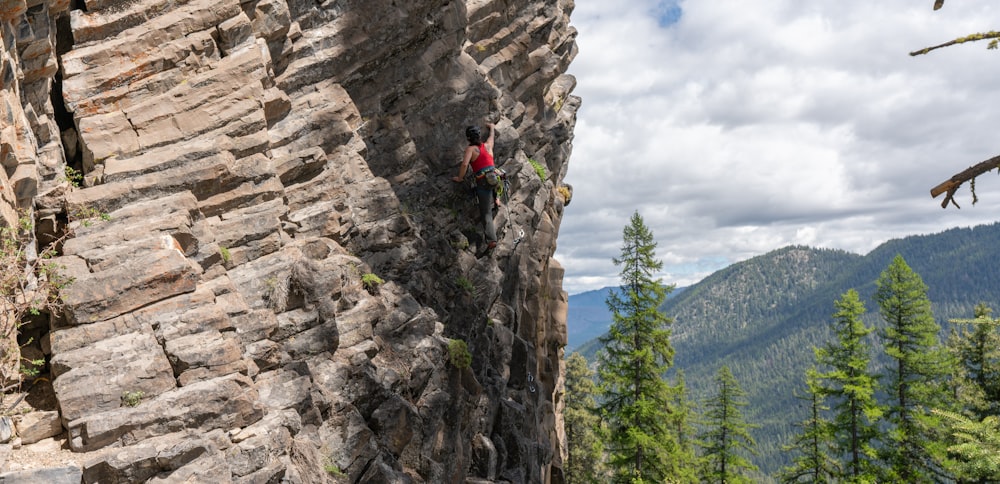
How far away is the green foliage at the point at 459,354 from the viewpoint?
1546 centimetres

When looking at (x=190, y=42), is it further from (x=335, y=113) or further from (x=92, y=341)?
(x=92, y=341)

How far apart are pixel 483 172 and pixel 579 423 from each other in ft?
128

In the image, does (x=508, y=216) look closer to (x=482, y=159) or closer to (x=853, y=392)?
(x=482, y=159)

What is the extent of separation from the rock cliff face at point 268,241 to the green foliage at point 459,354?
0.23 ft

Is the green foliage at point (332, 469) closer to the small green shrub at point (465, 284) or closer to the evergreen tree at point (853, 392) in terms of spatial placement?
the small green shrub at point (465, 284)

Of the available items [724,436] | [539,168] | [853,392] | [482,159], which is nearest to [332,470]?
[482,159]

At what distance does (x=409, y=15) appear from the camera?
17812 mm

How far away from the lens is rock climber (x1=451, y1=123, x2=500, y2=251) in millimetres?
17780

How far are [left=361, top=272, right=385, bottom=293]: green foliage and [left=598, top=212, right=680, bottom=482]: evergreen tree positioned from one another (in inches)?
657

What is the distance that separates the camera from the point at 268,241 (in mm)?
12406

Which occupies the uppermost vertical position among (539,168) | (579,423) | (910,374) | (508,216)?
(539,168)

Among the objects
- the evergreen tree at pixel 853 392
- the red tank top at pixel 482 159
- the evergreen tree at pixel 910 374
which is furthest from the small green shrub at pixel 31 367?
the evergreen tree at pixel 910 374

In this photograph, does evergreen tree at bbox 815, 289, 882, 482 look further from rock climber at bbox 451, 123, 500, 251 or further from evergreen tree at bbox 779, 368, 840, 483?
rock climber at bbox 451, 123, 500, 251

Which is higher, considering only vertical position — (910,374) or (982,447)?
(982,447)
